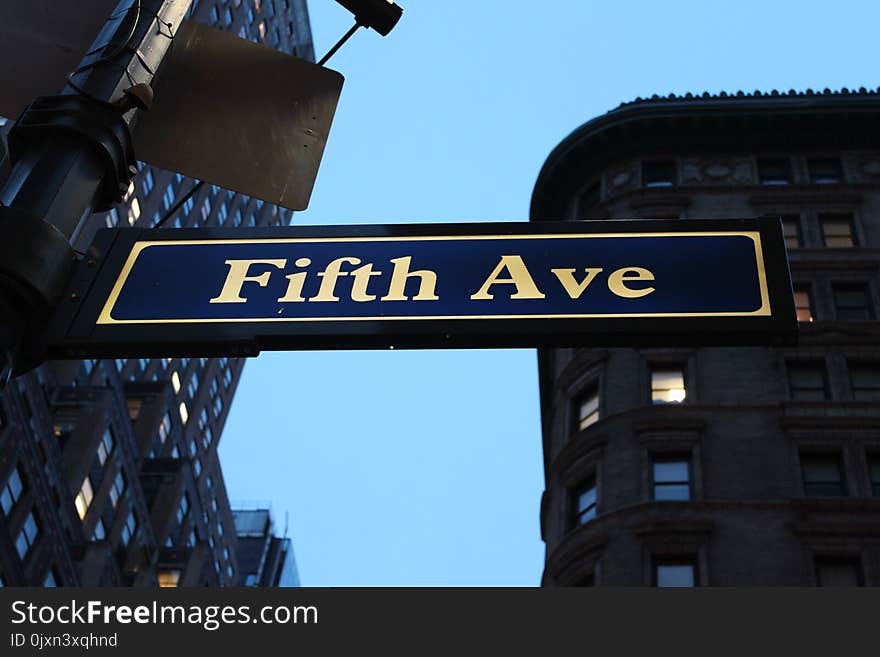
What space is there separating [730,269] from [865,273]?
123 feet

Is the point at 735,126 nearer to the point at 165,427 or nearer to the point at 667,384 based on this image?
the point at 667,384

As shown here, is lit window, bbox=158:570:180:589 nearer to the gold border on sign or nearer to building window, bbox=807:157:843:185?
building window, bbox=807:157:843:185

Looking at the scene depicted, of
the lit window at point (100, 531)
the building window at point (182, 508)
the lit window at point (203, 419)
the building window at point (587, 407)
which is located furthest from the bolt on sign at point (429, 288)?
the lit window at point (203, 419)

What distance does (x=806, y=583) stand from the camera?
93.4ft

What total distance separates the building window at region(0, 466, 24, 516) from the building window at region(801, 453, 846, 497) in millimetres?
30307

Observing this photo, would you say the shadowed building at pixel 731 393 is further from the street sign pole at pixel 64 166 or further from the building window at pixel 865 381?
the street sign pole at pixel 64 166

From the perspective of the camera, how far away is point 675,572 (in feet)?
97.1

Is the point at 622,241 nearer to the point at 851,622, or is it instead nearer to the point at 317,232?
the point at 317,232

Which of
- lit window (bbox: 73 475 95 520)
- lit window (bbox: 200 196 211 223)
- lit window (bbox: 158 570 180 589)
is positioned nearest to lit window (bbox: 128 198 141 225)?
lit window (bbox: 200 196 211 223)

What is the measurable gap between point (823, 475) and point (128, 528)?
41.2 meters

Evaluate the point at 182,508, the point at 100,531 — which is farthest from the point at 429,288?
the point at 182,508

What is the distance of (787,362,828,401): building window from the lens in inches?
1363

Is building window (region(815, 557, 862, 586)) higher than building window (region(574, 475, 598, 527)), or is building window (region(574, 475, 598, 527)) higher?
building window (region(574, 475, 598, 527))

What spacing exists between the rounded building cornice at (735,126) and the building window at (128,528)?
110ft
